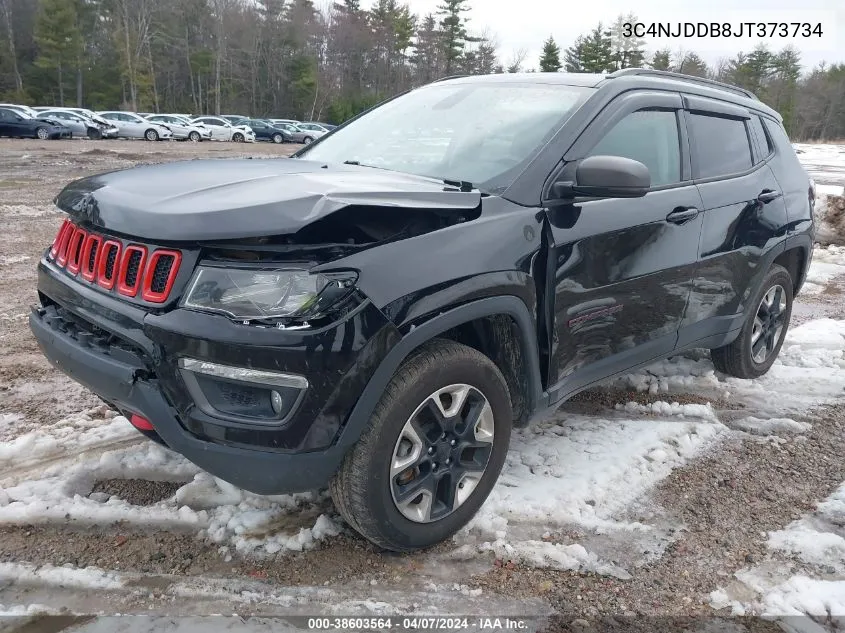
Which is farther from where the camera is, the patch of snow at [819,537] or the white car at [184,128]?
the white car at [184,128]

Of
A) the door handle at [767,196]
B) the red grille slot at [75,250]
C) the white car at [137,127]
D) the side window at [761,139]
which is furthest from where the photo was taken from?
the white car at [137,127]

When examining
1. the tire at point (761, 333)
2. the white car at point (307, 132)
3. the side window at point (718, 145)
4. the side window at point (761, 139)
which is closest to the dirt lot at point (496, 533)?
the tire at point (761, 333)

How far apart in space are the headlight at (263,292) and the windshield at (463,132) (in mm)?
993

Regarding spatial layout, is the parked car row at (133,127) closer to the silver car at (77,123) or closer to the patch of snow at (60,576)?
the silver car at (77,123)

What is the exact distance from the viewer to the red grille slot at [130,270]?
7.02ft

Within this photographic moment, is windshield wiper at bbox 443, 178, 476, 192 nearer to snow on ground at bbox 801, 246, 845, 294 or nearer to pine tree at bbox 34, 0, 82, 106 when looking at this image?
snow on ground at bbox 801, 246, 845, 294

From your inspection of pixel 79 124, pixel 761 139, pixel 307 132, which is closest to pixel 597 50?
pixel 307 132

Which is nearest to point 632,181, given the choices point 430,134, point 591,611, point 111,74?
point 430,134

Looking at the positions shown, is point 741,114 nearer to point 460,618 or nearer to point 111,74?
point 460,618

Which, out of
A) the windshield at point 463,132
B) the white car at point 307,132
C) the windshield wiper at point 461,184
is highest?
the white car at point 307,132

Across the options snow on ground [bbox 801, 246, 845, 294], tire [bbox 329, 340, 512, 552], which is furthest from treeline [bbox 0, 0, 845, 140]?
tire [bbox 329, 340, 512, 552]

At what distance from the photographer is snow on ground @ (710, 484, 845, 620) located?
230cm

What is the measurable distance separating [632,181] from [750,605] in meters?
1.67

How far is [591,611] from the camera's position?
2.26 m
